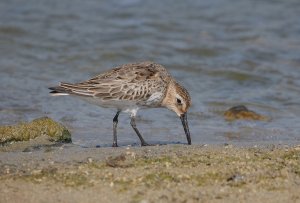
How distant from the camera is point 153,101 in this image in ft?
32.4

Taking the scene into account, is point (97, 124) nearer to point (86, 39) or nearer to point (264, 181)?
point (264, 181)

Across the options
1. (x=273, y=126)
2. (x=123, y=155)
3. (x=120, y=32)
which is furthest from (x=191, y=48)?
(x=123, y=155)

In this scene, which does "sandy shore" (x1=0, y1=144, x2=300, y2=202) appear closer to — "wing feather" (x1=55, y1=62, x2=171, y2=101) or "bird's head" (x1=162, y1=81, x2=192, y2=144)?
"wing feather" (x1=55, y1=62, x2=171, y2=101)

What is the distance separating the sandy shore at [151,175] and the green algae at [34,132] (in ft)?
2.77

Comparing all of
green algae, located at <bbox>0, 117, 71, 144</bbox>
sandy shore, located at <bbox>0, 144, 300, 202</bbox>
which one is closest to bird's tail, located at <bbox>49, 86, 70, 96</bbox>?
green algae, located at <bbox>0, 117, 71, 144</bbox>

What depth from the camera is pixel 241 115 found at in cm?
1212

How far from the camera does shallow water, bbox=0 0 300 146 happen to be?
1157 centimetres

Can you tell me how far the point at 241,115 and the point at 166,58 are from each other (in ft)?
15.1

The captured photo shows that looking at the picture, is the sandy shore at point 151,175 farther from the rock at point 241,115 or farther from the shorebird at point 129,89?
the rock at point 241,115

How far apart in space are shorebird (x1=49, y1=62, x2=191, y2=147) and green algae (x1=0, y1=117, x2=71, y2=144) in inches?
18.0

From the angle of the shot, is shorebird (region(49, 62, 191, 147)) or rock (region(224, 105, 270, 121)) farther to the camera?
rock (region(224, 105, 270, 121))

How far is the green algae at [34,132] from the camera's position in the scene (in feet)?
30.2

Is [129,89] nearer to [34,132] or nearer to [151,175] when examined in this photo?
[34,132]

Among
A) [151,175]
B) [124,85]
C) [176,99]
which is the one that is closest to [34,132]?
[124,85]
